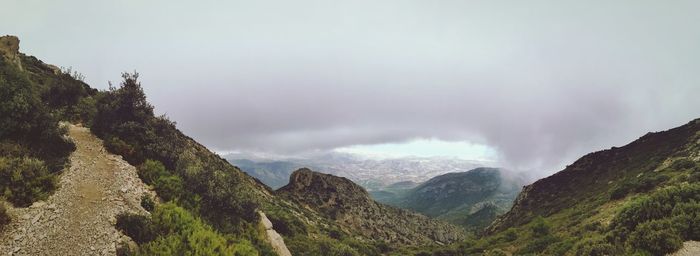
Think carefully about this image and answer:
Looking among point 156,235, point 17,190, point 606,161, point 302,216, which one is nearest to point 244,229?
point 156,235

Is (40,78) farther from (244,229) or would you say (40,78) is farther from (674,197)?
(674,197)

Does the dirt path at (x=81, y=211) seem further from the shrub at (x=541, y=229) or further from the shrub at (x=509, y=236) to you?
the shrub at (x=509, y=236)

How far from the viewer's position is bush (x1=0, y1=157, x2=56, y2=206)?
42.6ft

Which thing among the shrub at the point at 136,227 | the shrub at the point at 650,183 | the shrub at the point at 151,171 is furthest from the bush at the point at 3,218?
the shrub at the point at 650,183

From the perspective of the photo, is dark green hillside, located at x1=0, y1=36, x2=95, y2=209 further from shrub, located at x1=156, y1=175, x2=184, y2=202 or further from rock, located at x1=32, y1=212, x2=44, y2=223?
shrub, located at x1=156, y1=175, x2=184, y2=202

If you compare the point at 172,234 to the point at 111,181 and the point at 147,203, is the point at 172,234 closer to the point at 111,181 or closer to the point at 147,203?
the point at 147,203

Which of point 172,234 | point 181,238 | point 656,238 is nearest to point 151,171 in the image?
point 172,234

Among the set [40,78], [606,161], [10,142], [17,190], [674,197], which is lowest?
[17,190]

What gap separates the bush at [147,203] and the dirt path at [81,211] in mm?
222

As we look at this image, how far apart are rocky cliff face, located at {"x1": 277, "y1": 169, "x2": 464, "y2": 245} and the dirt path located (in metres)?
83.9

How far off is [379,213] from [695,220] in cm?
10313

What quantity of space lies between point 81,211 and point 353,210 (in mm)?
99017

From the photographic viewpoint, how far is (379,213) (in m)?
119

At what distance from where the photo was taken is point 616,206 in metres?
43.3
